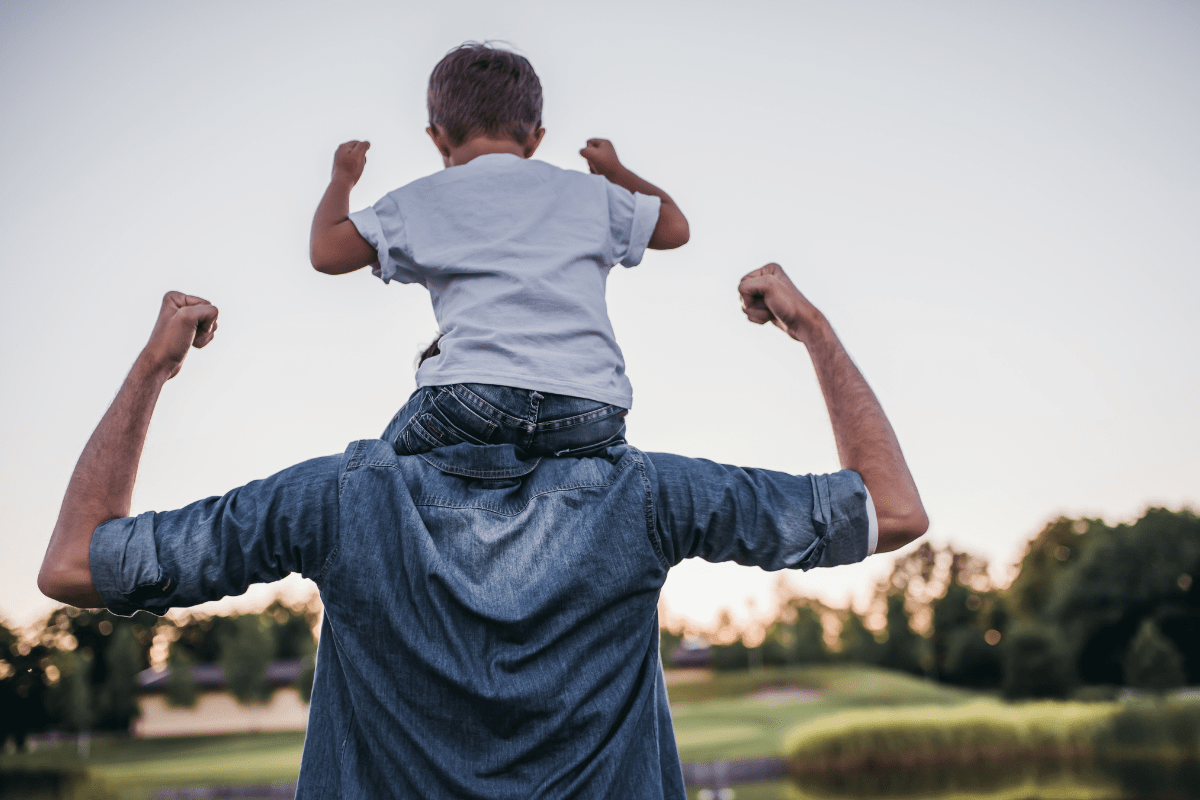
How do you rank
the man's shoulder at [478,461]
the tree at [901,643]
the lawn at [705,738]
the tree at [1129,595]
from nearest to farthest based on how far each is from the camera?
the man's shoulder at [478,461]
the tree at [1129,595]
the lawn at [705,738]
the tree at [901,643]

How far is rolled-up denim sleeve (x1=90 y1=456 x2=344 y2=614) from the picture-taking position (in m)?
1.16

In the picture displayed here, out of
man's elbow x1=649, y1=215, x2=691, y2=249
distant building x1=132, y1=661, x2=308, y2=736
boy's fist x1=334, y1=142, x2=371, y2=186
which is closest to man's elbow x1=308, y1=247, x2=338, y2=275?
boy's fist x1=334, y1=142, x2=371, y2=186

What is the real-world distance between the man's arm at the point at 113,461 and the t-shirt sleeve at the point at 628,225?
0.69 meters

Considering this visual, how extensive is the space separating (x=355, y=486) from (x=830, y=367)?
765mm

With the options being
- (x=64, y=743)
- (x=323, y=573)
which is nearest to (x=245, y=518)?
(x=323, y=573)

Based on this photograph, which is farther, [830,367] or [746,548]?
[830,367]

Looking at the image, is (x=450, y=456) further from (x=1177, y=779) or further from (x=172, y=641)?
(x=172, y=641)

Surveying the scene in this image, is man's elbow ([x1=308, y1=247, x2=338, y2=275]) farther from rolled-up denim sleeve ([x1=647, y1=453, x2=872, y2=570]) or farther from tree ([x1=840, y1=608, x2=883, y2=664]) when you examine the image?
tree ([x1=840, y1=608, x2=883, y2=664])

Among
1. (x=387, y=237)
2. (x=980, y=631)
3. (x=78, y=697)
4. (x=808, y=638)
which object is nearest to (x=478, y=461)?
(x=387, y=237)

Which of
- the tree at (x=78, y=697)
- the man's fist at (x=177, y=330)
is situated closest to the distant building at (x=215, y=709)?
the tree at (x=78, y=697)

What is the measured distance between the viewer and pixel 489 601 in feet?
3.85

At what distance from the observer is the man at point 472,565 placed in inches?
46.0

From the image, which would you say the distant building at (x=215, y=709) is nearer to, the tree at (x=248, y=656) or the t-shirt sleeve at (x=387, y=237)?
the tree at (x=248, y=656)

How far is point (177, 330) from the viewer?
1.35 metres
